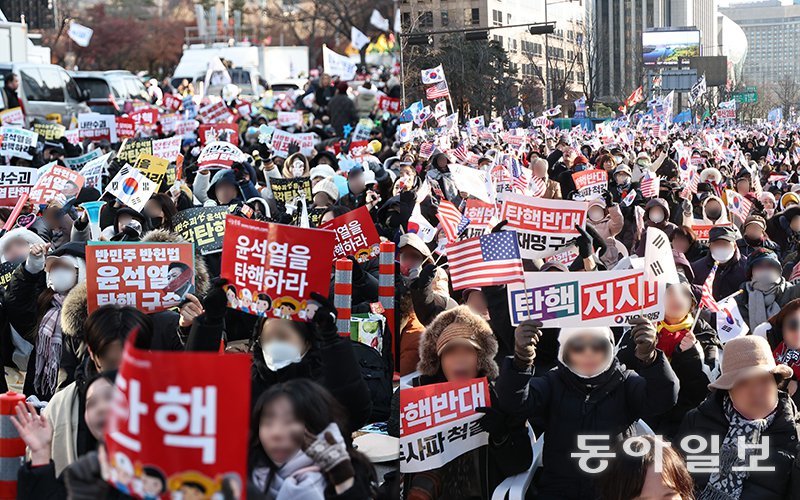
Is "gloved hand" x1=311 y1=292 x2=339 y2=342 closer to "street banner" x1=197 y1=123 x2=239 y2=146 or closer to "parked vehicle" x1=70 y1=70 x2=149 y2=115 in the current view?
"street banner" x1=197 y1=123 x2=239 y2=146

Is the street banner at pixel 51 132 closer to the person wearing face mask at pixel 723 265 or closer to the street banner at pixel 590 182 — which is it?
the street banner at pixel 590 182

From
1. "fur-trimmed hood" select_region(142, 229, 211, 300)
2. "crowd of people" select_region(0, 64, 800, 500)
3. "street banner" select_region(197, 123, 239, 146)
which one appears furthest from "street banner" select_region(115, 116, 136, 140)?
"fur-trimmed hood" select_region(142, 229, 211, 300)

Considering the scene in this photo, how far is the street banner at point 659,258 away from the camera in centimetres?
548

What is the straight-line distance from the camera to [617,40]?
2798 cm

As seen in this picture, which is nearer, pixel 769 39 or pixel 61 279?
pixel 61 279

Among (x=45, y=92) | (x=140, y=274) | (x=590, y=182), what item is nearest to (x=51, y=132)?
(x=45, y=92)

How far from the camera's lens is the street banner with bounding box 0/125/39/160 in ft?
49.5

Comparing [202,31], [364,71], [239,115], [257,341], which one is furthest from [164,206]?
[202,31]

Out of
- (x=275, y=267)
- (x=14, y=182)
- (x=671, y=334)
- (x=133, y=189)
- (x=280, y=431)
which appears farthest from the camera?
(x=14, y=182)

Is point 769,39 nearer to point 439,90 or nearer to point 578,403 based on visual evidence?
point 439,90

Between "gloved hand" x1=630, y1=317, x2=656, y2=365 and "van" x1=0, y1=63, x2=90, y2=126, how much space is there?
20651 millimetres

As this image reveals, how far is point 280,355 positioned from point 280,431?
1050mm

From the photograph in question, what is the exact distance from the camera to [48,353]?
598 cm

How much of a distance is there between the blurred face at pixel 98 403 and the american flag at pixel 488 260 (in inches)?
116
